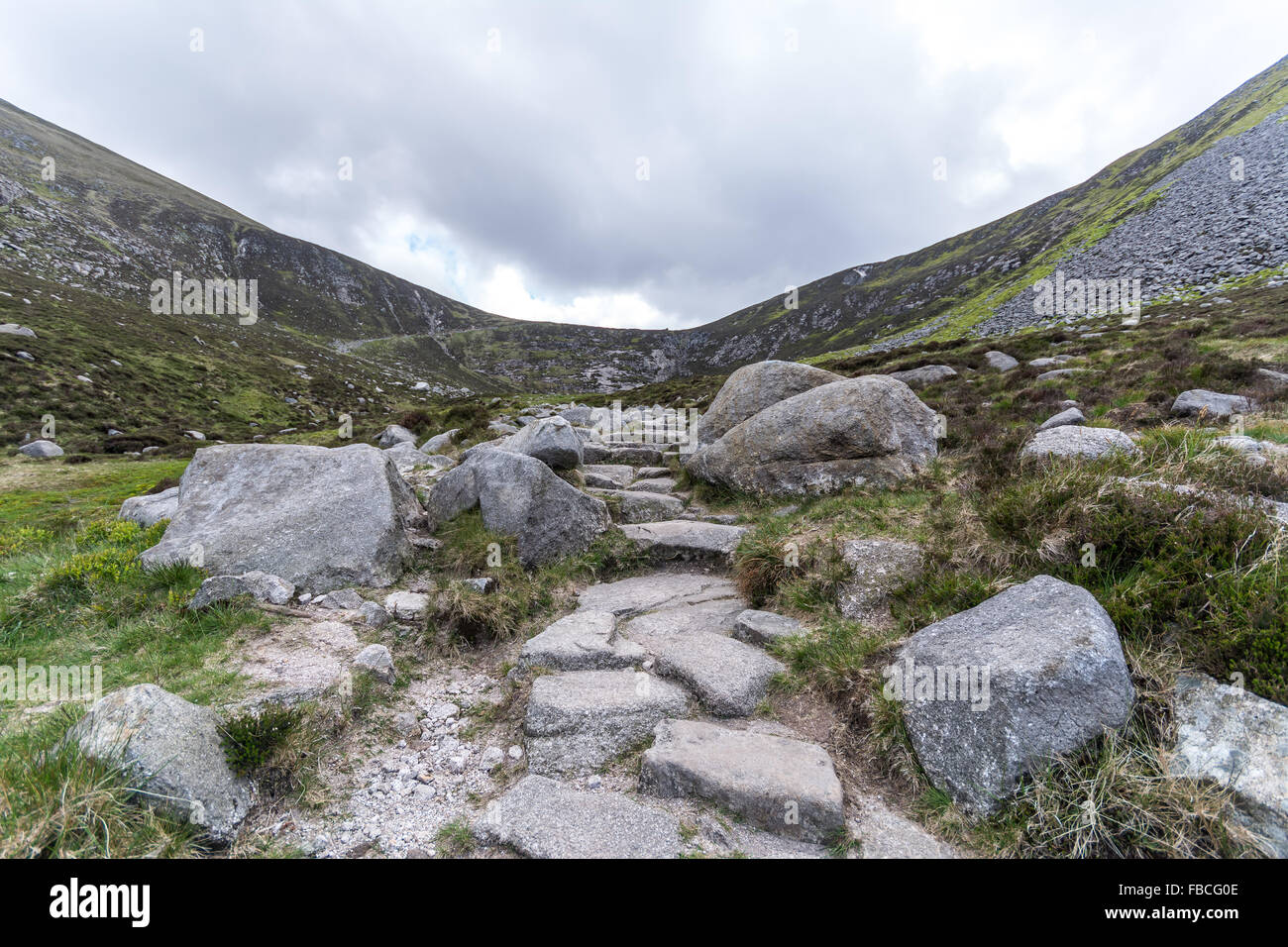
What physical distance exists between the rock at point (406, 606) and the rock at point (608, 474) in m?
5.95

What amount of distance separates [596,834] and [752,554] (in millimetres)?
4976

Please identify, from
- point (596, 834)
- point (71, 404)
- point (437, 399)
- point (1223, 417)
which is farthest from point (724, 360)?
point (596, 834)

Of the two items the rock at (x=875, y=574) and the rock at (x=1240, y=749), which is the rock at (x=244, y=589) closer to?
the rock at (x=875, y=574)

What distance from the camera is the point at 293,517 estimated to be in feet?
26.6

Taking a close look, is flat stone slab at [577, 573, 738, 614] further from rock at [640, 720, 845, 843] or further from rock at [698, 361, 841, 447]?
rock at [698, 361, 841, 447]

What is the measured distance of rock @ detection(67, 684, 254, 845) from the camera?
11.4 feet

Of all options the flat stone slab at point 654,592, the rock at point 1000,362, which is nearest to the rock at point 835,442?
the flat stone slab at point 654,592

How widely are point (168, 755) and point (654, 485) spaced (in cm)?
1185

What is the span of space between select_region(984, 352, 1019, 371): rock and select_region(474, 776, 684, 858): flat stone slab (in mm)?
29330

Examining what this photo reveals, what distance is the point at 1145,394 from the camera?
14570 millimetres

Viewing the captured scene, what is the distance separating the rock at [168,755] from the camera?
11.4ft

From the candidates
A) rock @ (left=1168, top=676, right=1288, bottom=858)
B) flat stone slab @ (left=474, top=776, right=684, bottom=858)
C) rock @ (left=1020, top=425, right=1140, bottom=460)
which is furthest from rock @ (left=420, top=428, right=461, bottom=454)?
rock @ (left=1168, top=676, right=1288, bottom=858)

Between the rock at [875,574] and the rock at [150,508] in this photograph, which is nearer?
the rock at [875,574]
